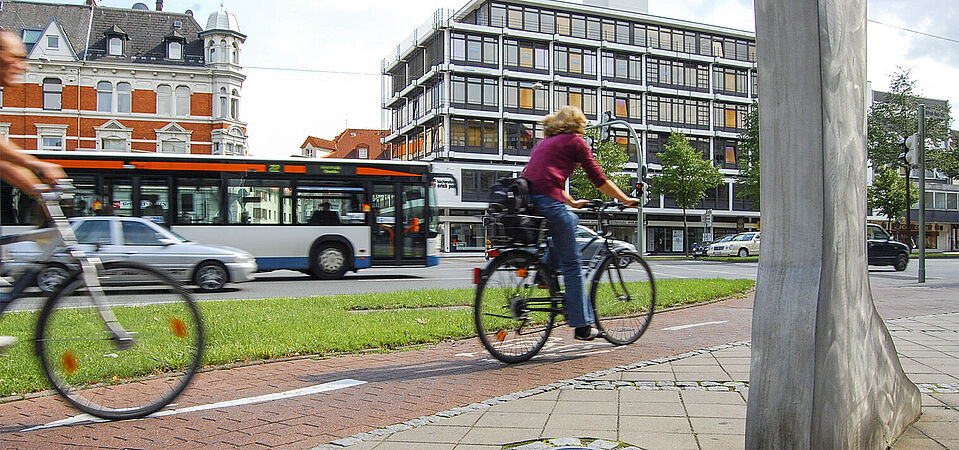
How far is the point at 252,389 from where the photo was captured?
14.3 ft

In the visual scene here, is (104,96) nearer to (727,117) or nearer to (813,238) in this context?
(727,117)

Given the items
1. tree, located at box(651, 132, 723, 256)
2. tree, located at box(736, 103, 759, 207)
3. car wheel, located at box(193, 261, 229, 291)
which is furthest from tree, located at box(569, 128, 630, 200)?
car wheel, located at box(193, 261, 229, 291)

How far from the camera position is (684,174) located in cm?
4922

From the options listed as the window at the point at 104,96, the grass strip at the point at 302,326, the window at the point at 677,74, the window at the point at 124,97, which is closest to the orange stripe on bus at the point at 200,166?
the grass strip at the point at 302,326

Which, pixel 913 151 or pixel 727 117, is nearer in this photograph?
pixel 913 151

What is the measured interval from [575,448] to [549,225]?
91.2 inches

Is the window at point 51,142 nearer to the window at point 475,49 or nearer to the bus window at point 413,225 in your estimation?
the window at point 475,49

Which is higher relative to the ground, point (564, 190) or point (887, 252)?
point (564, 190)

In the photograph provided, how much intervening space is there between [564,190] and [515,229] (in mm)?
453

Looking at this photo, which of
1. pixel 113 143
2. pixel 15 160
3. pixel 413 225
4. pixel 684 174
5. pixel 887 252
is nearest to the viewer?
pixel 15 160

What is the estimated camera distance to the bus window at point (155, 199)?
1655 centimetres

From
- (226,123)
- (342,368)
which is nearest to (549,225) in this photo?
(342,368)

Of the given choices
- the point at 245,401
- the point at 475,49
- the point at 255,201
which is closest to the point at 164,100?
the point at 475,49

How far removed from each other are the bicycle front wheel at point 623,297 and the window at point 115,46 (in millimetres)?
53473
